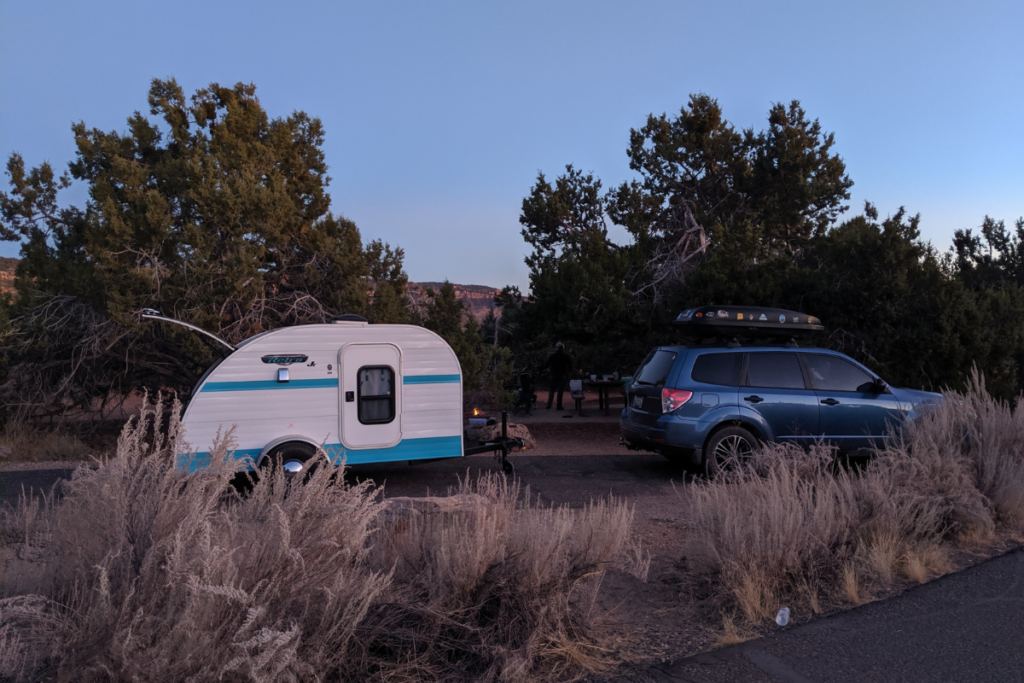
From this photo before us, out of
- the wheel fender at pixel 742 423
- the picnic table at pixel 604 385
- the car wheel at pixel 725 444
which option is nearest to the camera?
the car wheel at pixel 725 444

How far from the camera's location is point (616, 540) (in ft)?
14.7

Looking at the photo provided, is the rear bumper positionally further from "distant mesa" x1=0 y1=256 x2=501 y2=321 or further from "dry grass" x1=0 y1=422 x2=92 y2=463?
"dry grass" x1=0 y1=422 x2=92 y2=463

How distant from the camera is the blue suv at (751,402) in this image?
898 cm

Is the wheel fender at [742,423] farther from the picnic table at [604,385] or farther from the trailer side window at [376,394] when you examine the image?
the picnic table at [604,385]

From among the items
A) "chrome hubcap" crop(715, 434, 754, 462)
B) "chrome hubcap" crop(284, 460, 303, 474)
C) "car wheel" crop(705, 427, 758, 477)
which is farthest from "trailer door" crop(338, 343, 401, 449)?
"chrome hubcap" crop(715, 434, 754, 462)

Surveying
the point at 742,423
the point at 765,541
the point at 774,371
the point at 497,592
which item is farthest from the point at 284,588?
the point at 774,371

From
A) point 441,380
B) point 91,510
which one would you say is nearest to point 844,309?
point 441,380

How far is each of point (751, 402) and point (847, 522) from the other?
3.82 m

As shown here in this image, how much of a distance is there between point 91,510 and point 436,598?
1.72m

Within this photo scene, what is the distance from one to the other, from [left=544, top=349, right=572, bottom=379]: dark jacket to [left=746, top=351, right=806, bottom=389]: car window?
8013 mm

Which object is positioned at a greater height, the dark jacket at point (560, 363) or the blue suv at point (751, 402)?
the dark jacket at point (560, 363)

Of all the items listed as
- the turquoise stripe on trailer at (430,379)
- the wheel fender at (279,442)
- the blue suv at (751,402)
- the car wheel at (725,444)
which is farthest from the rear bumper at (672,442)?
the wheel fender at (279,442)

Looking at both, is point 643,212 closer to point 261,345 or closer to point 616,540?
point 261,345

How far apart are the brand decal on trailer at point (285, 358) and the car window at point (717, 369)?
4.54m
